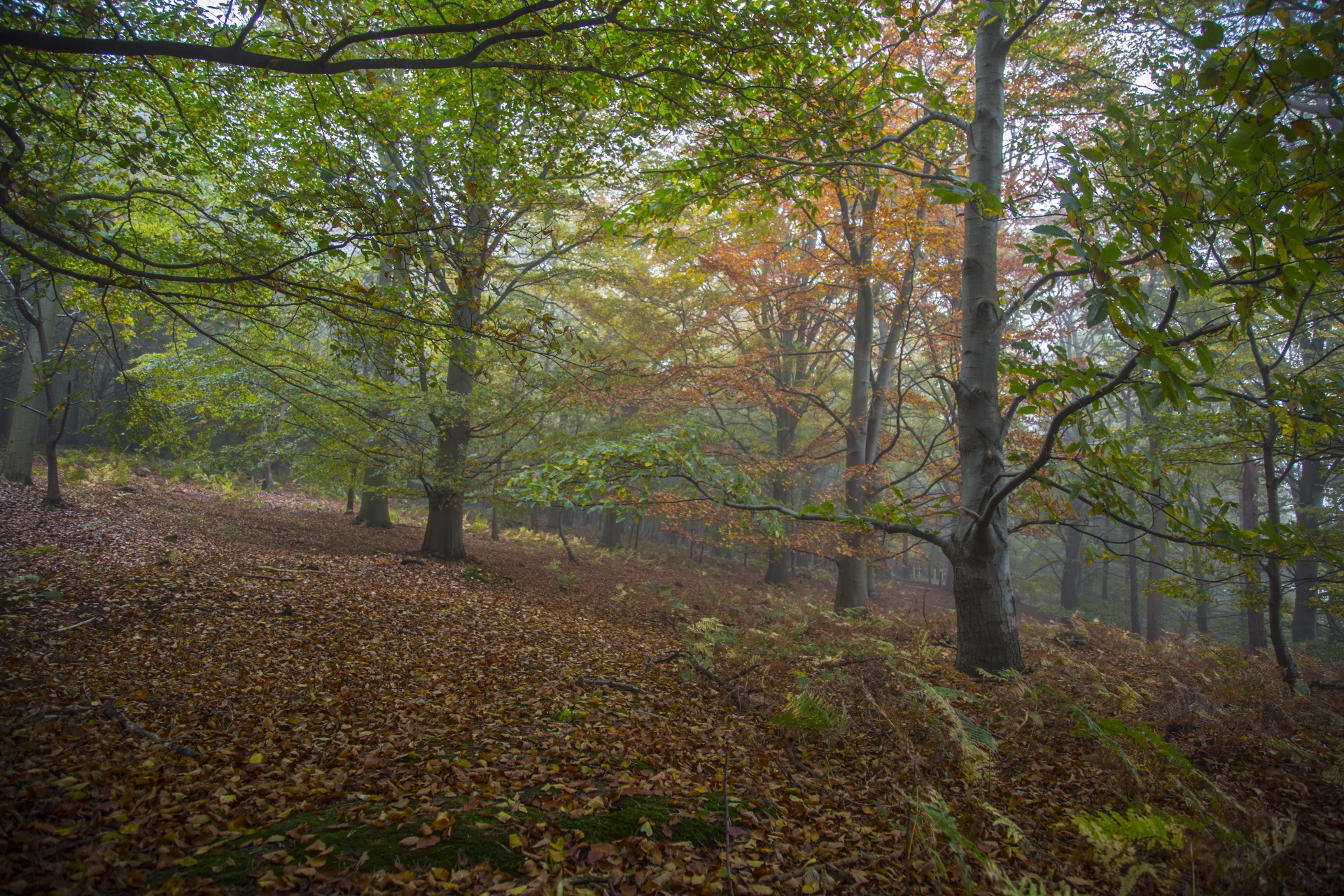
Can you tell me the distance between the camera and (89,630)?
5.37m

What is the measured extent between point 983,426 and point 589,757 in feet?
14.9

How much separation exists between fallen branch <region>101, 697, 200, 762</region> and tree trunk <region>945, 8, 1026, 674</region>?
6.13 meters

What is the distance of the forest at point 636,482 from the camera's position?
275 cm

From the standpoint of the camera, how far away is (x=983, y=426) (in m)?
5.53

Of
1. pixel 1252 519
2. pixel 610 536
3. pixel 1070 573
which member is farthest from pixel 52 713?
pixel 1070 573

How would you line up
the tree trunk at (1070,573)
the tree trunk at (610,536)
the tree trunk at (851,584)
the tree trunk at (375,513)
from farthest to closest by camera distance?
the tree trunk at (1070,573)
the tree trunk at (610,536)
the tree trunk at (375,513)
the tree trunk at (851,584)

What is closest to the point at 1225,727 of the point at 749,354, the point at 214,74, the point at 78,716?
the point at 78,716

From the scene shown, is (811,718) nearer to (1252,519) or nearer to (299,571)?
(299,571)

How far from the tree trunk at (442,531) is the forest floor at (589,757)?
3796 mm

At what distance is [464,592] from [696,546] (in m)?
18.4

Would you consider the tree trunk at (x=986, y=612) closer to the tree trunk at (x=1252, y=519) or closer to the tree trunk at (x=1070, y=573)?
the tree trunk at (x=1252, y=519)

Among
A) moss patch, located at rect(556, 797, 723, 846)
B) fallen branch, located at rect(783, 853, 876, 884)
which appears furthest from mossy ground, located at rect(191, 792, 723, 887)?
fallen branch, located at rect(783, 853, 876, 884)

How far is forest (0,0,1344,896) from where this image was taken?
2750 millimetres

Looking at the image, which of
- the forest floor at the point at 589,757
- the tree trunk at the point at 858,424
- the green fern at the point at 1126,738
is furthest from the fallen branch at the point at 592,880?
the tree trunk at the point at 858,424
